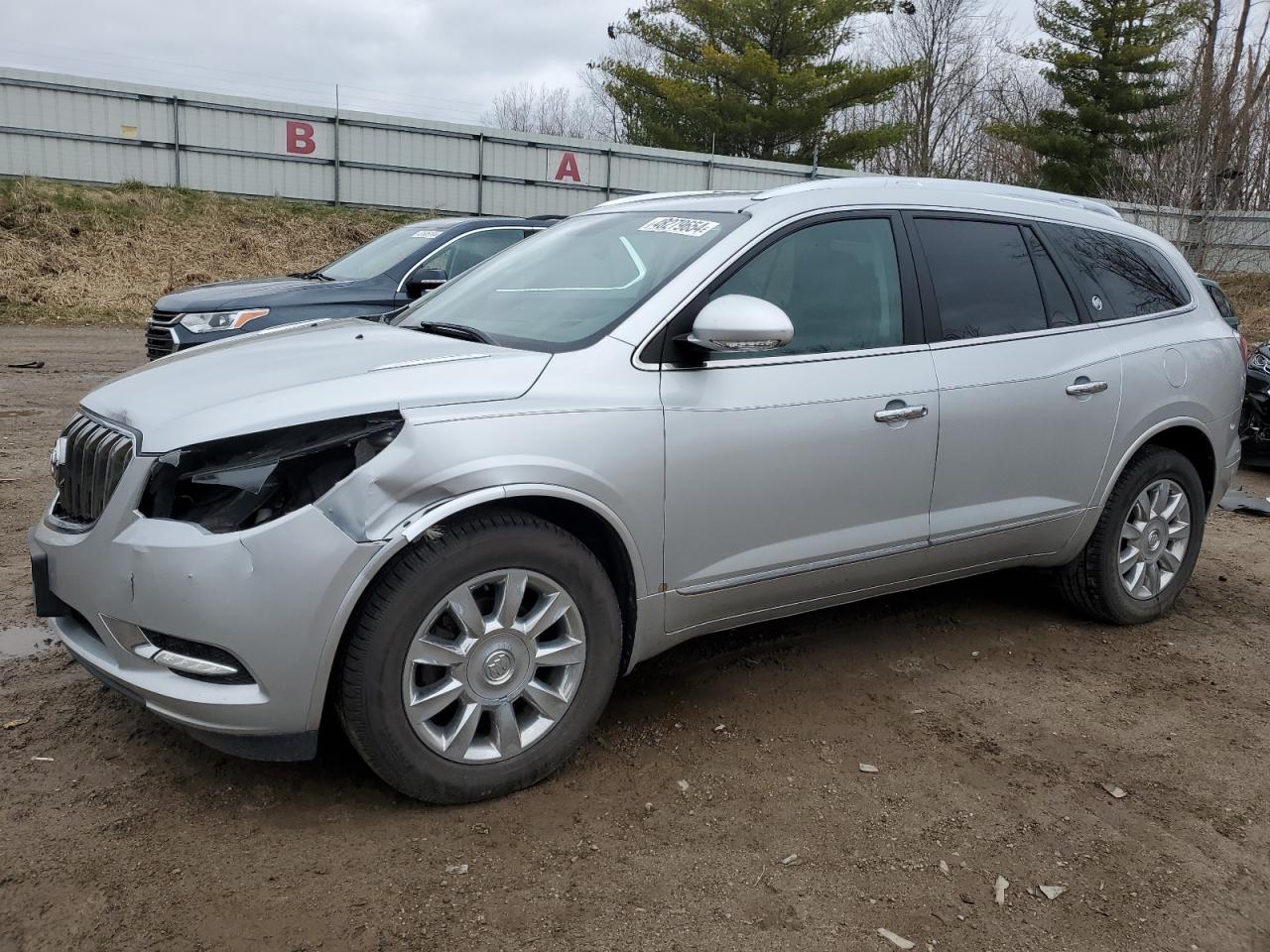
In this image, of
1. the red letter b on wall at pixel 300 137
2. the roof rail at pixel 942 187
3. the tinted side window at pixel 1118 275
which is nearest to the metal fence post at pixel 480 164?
the red letter b on wall at pixel 300 137

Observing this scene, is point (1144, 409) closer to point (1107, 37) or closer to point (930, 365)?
point (930, 365)

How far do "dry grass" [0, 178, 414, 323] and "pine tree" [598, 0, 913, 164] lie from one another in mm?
12072

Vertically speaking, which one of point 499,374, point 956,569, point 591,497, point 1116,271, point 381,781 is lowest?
point 381,781

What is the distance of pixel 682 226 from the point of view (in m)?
3.79

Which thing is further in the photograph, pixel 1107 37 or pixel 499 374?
pixel 1107 37

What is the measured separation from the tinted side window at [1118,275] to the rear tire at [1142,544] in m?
0.64

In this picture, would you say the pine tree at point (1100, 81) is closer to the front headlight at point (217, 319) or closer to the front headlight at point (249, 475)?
the front headlight at point (217, 319)

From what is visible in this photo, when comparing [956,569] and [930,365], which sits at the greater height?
[930,365]

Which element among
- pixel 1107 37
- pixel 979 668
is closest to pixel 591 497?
pixel 979 668

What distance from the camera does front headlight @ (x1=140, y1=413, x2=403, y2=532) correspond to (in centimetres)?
271

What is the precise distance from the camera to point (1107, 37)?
31859 mm

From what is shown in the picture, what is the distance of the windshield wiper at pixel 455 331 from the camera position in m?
3.51

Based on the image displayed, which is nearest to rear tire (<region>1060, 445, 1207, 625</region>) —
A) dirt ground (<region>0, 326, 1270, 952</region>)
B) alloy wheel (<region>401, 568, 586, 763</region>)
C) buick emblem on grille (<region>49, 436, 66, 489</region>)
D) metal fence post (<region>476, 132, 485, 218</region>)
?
dirt ground (<region>0, 326, 1270, 952</region>)

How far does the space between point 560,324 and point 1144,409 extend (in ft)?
8.46
